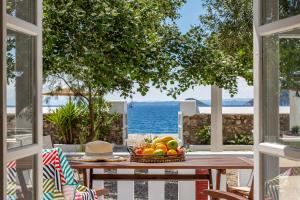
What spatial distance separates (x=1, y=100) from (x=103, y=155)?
224 cm

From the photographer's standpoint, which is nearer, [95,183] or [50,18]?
[95,183]

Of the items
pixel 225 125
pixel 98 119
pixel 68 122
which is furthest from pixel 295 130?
pixel 225 125

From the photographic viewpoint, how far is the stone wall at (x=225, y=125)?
862cm

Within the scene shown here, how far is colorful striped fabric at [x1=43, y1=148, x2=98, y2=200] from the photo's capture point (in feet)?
10.1

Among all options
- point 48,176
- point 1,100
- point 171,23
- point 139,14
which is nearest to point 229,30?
point 171,23

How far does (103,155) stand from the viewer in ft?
12.1

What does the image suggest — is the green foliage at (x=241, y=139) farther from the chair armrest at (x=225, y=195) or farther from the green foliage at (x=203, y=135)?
the chair armrest at (x=225, y=195)

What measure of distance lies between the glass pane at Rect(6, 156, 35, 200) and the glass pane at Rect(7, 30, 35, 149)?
0.23ft

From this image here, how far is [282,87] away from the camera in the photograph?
1.79 meters

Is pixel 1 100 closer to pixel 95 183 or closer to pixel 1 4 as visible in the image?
pixel 1 4

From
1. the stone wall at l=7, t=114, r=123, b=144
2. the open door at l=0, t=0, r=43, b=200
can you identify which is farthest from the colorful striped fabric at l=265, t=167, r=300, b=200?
the stone wall at l=7, t=114, r=123, b=144

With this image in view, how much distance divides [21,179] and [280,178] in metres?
0.96

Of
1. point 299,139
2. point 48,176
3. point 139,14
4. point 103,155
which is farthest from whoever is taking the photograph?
point 139,14

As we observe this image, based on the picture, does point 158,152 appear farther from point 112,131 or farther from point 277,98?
point 112,131
